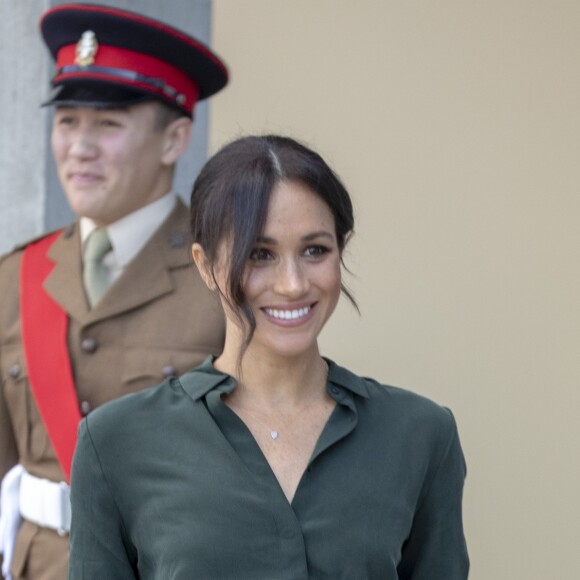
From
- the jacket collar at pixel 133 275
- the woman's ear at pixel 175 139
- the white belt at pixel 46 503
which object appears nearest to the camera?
the white belt at pixel 46 503

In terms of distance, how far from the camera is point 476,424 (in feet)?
10.7

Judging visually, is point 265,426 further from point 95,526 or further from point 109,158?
point 109,158

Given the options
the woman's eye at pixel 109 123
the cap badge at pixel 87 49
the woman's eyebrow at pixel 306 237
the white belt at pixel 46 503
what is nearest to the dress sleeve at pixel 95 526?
the woman's eyebrow at pixel 306 237

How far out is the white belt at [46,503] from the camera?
296 cm

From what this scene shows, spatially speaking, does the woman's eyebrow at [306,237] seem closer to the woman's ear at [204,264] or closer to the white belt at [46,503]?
the woman's ear at [204,264]

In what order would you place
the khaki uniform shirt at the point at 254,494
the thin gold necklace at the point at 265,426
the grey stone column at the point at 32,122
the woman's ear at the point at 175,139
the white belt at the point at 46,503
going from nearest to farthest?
the khaki uniform shirt at the point at 254,494
the thin gold necklace at the point at 265,426
the white belt at the point at 46,503
the woman's ear at the point at 175,139
the grey stone column at the point at 32,122

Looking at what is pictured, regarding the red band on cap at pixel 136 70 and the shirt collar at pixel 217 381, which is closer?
the shirt collar at pixel 217 381

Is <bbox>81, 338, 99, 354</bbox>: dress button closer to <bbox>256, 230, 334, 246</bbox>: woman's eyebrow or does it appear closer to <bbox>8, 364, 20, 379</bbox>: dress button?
<bbox>8, 364, 20, 379</bbox>: dress button

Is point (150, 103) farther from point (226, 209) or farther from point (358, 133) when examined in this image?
point (226, 209)

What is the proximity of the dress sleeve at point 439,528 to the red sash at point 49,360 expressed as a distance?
1.03 meters

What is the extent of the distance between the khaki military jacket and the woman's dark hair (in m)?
0.89

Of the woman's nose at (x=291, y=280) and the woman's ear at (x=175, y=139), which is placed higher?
the woman's ear at (x=175, y=139)

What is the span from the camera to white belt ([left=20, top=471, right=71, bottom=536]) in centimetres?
296

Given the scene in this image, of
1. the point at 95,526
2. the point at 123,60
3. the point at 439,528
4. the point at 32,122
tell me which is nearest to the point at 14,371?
the point at 123,60
